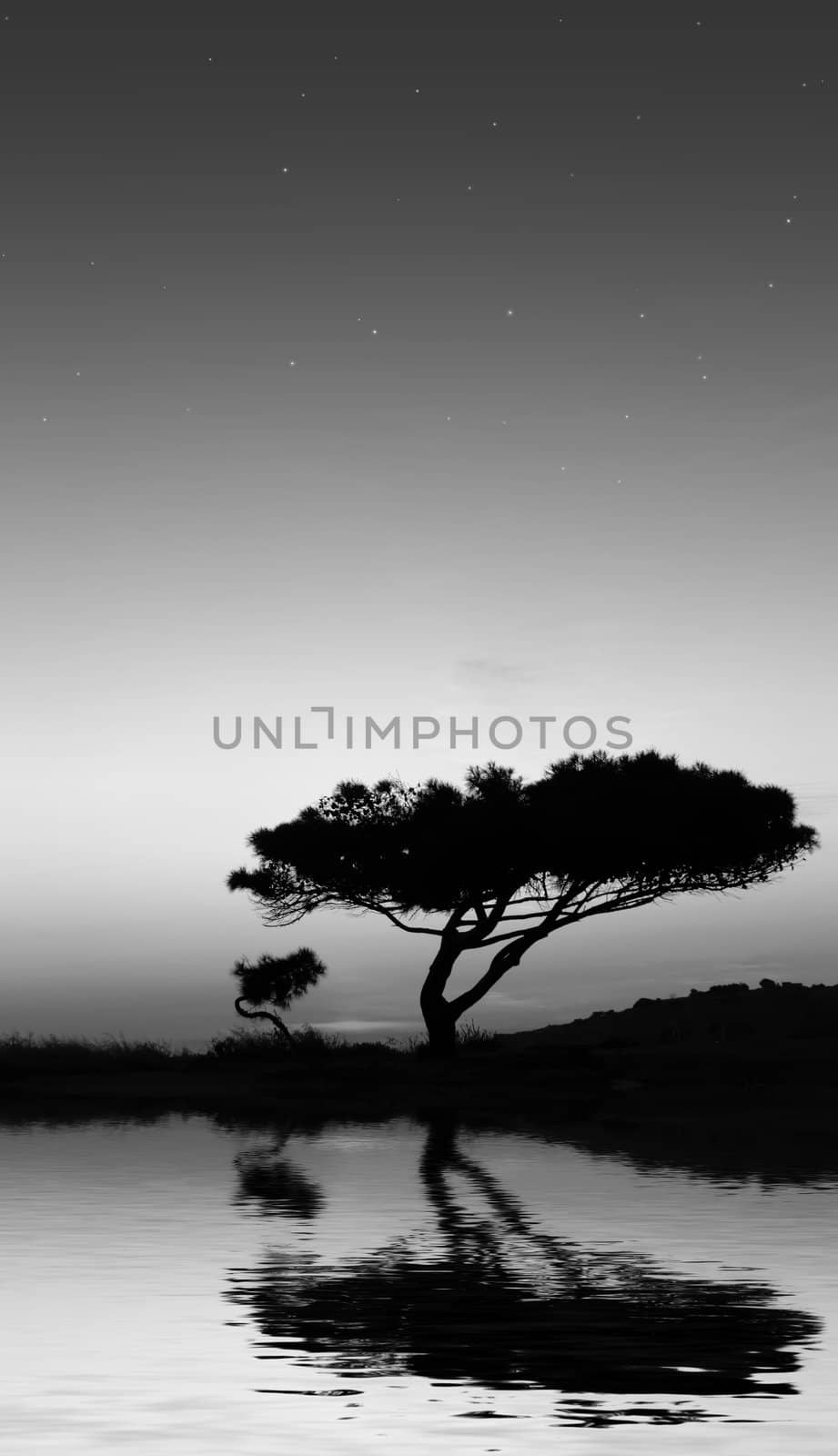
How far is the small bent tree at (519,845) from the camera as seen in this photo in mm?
41312

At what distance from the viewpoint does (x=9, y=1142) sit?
76.3 feet

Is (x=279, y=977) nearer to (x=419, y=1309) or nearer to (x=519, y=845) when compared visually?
(x=519, y=845)

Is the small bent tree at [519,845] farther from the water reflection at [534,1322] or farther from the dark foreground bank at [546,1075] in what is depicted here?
the water reflection at [534,1322]

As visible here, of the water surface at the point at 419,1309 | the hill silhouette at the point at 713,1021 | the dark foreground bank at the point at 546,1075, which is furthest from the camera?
the hill silhouette at the point at 713,1021

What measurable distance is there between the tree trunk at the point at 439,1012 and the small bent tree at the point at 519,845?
0.10ft

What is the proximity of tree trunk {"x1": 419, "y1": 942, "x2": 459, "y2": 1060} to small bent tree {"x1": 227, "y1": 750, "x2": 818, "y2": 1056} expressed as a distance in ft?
0.10

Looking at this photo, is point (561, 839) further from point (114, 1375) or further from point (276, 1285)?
point (114, 1375)

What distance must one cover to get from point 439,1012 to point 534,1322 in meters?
32.7

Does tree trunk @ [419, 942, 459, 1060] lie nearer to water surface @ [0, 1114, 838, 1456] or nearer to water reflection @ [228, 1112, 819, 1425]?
water surface @ [0, 1114, 838, 1456]

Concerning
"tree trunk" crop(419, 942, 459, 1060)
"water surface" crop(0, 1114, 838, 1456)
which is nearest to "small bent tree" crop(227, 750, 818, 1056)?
"tree trunk" crop(419, 942, 459, 1060)

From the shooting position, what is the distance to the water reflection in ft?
28.4

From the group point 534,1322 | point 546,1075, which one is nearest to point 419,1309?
point 534,1322

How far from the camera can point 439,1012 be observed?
4272 cm

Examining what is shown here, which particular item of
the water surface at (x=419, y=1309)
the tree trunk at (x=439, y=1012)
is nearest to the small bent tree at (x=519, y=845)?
the tree trunk at (x=439, y=1012)
